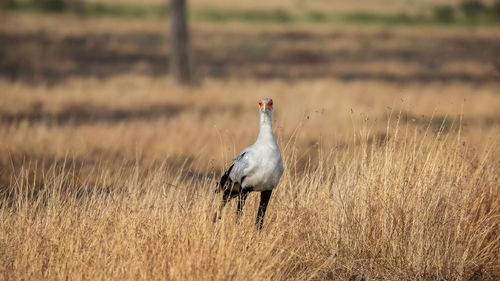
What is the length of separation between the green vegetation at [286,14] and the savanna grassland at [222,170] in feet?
125

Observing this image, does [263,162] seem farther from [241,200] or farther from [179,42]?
[179,42]

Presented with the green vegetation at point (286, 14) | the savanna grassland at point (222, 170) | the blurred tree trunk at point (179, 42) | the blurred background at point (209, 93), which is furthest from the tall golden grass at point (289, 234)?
the green vegetation at point (286, 14)

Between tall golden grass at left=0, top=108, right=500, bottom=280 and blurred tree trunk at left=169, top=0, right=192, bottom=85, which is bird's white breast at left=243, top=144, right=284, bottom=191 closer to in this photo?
tall golden grass at left=0, top=108, right=500, bottom=280

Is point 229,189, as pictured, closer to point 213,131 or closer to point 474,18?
point 213,131

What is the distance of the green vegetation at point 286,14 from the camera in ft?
181

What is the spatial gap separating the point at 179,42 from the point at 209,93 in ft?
10.0

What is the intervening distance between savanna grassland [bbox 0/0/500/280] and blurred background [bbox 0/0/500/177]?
0.24 ft

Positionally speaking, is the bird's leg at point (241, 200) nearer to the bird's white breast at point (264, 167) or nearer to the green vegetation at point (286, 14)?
the bird's white breast at point (264, 167)

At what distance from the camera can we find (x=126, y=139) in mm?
8781

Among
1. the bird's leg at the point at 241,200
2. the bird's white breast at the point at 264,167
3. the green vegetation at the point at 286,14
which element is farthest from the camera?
the green vegetation at the point at 286,14

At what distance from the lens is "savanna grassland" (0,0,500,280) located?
12.3 ft

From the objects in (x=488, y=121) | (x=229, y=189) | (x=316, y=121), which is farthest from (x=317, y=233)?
(x=488, y=121)

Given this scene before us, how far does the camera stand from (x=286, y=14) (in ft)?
209

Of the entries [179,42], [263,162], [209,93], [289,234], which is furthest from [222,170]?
[179,42]
